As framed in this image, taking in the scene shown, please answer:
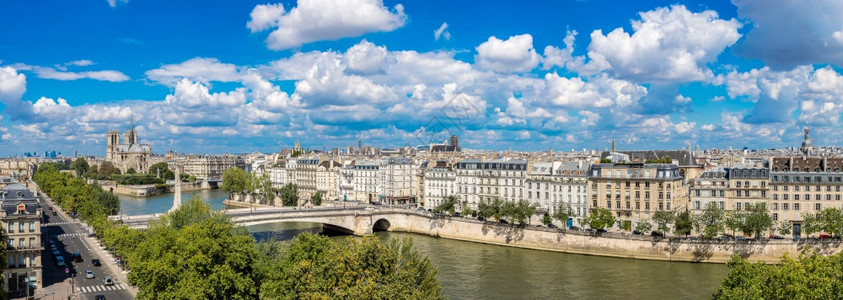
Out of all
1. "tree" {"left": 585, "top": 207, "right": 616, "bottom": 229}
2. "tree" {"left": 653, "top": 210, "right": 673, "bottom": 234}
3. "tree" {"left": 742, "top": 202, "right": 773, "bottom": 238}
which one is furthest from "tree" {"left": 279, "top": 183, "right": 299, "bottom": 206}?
"tree" {"left": 742, "top": 202, "right": 773, "bottom": 238}

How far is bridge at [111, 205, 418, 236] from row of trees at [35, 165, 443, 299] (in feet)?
89.6

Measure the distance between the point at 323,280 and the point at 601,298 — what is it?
24466 millimetres

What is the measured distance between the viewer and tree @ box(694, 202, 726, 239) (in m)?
56.7

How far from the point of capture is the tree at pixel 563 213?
2534 inches

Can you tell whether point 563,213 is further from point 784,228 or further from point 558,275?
point 784,228

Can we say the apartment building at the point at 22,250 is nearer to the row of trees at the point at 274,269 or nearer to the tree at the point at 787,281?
the row of trees at the point at 274,269

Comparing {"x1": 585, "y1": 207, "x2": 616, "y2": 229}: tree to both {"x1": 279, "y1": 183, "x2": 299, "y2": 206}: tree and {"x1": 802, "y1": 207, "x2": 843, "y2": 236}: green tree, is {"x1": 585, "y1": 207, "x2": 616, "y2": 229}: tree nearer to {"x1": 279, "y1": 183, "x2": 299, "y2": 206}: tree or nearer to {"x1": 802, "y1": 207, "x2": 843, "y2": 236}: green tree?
{"x1": 802, "y1": 207, "x2": 843, "y2": 236}: green tree

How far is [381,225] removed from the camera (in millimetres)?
79250

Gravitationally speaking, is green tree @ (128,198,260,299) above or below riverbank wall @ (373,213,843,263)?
above

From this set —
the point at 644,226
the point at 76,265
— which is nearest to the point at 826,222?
the point at 644,226

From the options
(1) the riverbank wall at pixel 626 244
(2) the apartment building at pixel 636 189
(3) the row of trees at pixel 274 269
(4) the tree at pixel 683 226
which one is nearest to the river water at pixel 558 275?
(1) the riverbank wall at pixel 626 244

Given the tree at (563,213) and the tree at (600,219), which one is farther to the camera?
the tree at (563,213)

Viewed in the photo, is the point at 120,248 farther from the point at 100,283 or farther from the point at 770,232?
the point at 770,232

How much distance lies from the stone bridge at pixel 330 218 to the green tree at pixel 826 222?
39.1m
